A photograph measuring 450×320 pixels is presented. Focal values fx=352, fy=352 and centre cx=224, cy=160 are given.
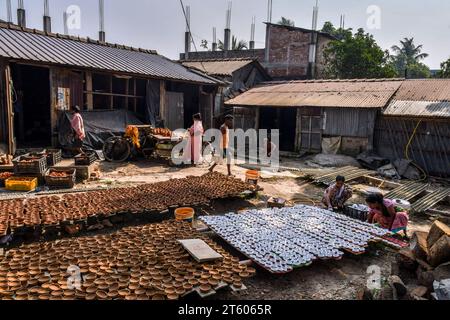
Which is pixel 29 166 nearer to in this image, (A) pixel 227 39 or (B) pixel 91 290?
(B) pixel 91 290

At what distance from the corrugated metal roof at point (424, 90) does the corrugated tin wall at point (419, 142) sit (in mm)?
1356

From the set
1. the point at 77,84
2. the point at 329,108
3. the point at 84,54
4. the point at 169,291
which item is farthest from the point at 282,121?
the point at 169,291

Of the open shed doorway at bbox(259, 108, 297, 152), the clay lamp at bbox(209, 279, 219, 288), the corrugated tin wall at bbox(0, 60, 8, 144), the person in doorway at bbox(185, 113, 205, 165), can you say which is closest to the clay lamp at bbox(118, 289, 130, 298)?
the clay lamp at bbox(209, 279, 219, 288)

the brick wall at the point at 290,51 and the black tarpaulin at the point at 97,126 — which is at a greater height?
the brick wall at the point at 290,51

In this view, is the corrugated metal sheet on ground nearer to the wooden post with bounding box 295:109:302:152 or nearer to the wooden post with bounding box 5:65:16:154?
the wooden post with bounding box 295:109:302:152

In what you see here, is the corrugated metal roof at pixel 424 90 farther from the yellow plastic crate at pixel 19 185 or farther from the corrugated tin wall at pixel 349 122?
the yellow plastic crate at pixel 19 185

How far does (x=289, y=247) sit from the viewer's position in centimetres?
494

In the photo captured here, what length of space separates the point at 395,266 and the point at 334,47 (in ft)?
66.0

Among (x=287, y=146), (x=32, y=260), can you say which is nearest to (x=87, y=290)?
(x=32, y=260)

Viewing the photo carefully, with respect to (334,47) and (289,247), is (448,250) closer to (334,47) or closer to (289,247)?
(289,247)

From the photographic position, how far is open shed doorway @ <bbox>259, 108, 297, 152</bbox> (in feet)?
62.5

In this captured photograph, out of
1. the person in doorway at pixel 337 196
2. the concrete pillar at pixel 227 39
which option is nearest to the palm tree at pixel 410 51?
the concrete pillar at pixel 227 39

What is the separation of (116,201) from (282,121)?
14453 millimetres

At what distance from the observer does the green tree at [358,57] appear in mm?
21484
